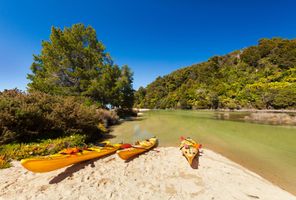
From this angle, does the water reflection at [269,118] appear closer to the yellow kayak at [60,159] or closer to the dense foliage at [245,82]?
the dense foliage at [245,82]

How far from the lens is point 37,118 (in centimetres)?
805

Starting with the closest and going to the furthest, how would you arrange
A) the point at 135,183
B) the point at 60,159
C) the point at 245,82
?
the point at 135,183, the point at 60,159, the point at 245,82

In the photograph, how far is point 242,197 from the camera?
12.7 ft

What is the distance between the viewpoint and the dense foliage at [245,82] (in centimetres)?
4556

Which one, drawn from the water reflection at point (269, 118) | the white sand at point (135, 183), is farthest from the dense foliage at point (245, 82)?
the white sand at point (135, 183)

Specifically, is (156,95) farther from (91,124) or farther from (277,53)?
(91,124)

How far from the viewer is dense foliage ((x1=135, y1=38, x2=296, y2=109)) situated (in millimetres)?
45562

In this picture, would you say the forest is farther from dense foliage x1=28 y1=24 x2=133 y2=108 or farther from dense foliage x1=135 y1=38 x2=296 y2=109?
dense foliage x1=135 y1=38 x2=296 y2=109

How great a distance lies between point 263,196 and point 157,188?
2828 millimetres

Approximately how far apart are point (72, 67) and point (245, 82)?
65.0 metres

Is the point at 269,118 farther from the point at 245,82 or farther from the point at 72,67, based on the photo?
the point at 245,82

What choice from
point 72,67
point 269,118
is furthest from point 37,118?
point 269,118

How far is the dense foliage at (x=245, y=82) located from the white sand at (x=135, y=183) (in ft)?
164

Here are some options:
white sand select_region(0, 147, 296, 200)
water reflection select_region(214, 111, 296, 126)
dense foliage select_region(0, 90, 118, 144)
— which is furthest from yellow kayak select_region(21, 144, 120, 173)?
water reflection select_region(214, 111, 296, 126)
